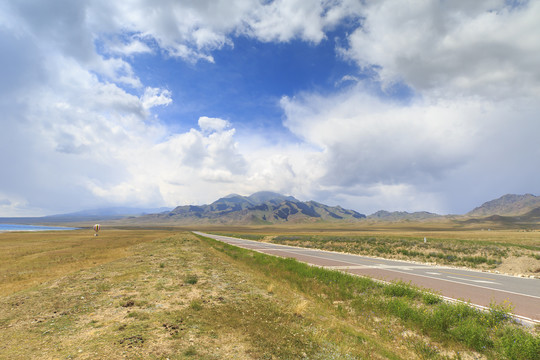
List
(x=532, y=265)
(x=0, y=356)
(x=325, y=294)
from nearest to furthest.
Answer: (x=0, y=356) → (x=325, y=294) → (x=532, y=265)

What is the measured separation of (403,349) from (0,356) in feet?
37.3

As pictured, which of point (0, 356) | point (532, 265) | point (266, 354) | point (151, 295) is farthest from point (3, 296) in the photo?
point (532, 265)

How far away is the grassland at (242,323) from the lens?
6551 mm

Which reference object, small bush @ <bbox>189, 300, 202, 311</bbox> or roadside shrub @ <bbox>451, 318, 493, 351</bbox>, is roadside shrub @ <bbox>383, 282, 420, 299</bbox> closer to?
roadside shrub @ <bbox>451, 318, 493, 351</bbox>

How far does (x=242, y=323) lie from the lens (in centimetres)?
846

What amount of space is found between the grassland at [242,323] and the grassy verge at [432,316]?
0.03 meters

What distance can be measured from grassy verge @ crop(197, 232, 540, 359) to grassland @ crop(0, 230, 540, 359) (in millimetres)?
34

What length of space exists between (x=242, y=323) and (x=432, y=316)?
23.6 ft

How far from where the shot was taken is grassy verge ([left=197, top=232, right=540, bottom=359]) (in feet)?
23.0

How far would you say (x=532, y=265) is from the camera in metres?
21.8

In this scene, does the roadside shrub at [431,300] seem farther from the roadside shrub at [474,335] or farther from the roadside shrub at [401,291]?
the roadside shrub at [474,335]

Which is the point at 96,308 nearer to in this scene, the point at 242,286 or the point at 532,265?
the point at 242,286

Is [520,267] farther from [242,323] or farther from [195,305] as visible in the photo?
[195,305]

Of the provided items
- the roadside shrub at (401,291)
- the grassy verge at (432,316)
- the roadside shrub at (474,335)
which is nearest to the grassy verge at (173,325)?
the grassy verge at (432,316)
